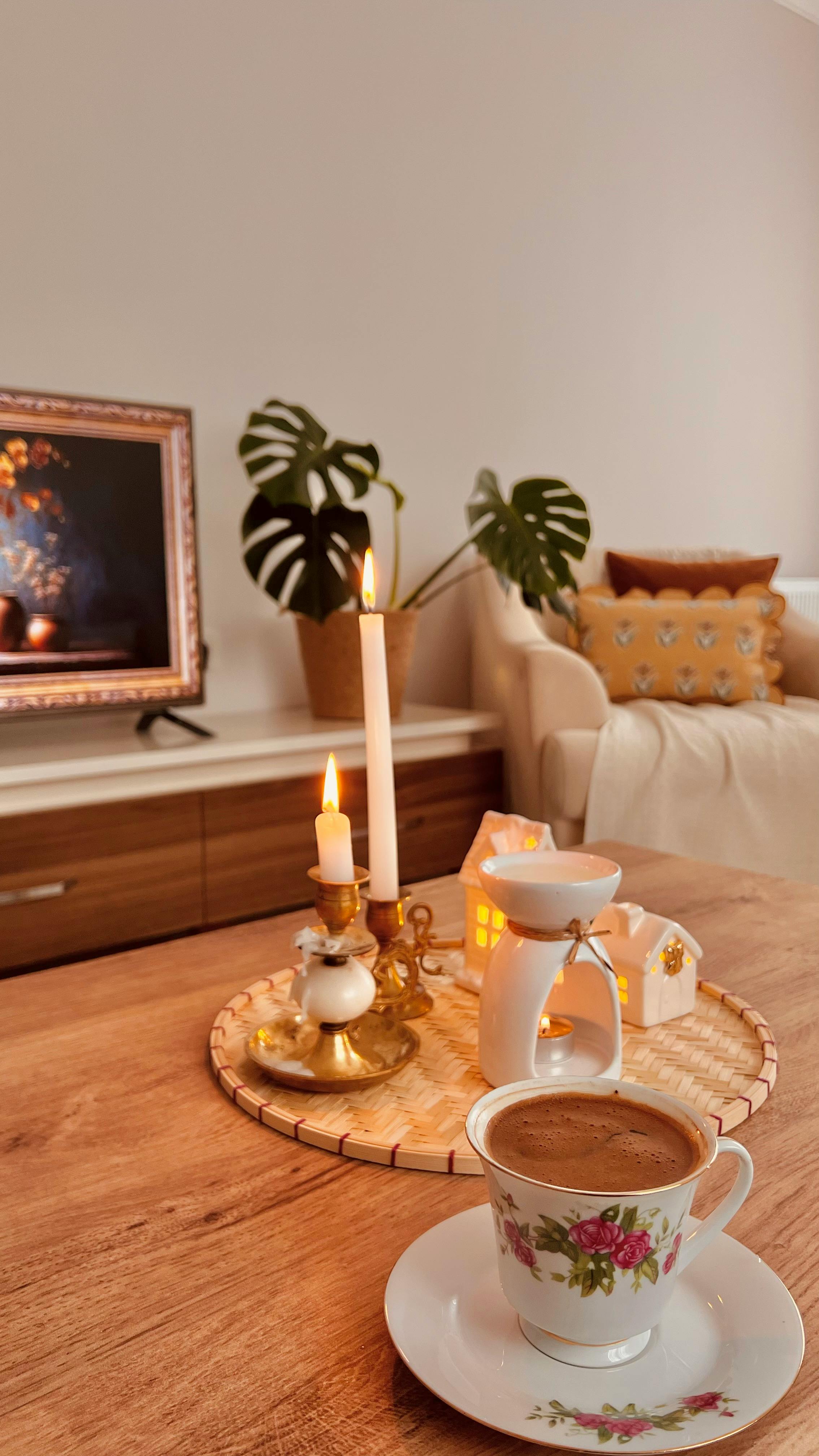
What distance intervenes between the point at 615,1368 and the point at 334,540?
201 cm

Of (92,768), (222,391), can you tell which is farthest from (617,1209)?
(222,391)

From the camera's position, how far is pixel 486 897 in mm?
800

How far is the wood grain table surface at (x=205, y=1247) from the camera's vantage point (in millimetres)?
393

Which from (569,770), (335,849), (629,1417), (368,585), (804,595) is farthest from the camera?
(804,595)

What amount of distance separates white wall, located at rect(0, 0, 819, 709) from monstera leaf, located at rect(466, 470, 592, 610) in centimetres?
51

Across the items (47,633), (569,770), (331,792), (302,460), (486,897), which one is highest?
(302,460)

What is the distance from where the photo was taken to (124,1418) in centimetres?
40

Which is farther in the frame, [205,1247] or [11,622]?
[11,622]

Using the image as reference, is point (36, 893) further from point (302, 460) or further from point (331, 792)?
point (331, 792)

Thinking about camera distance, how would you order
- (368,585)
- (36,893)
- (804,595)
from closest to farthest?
(368,585), (36,893), (804,595)

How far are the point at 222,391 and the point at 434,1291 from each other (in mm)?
2251

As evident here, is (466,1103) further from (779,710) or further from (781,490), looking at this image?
(781,490)

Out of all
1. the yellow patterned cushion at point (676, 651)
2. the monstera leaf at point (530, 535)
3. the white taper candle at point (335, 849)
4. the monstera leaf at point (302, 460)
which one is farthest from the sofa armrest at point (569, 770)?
the white taper candle at point (335, 849)

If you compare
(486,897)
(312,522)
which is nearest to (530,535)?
(312,522)
